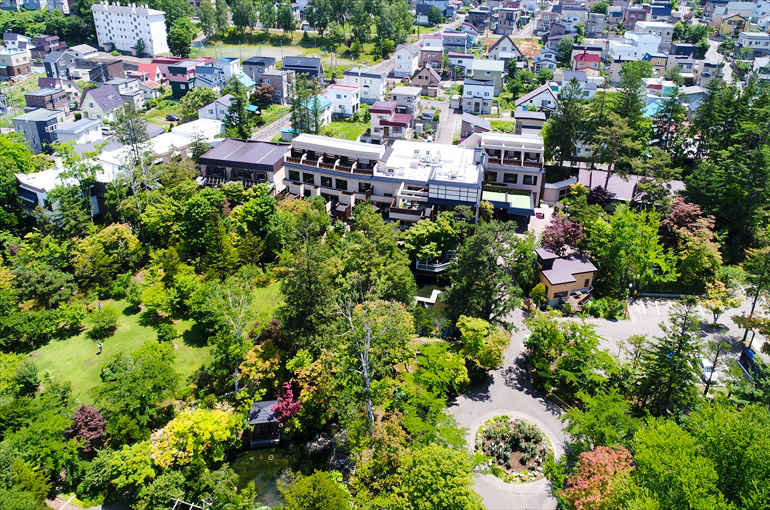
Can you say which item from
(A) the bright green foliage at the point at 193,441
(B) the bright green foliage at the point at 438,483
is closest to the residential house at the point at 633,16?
(B) the bright green foliage at the point at 438,483

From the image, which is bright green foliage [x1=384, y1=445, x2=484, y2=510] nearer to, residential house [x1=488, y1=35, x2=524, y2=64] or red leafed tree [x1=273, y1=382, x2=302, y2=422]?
red leafed tree [x1=273, y1=382, x2=302, y2=422]

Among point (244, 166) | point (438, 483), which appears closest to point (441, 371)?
point (438, 483)

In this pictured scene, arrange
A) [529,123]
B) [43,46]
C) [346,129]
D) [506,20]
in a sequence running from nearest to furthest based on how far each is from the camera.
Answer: [529,123] < [346,129] < [43,46] < [506,20]

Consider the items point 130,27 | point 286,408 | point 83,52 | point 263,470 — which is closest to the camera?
point 263,470

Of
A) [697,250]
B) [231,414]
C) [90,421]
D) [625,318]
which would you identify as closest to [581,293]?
[625,318]

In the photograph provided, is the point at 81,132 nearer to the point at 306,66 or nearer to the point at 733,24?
the point at 306,66
